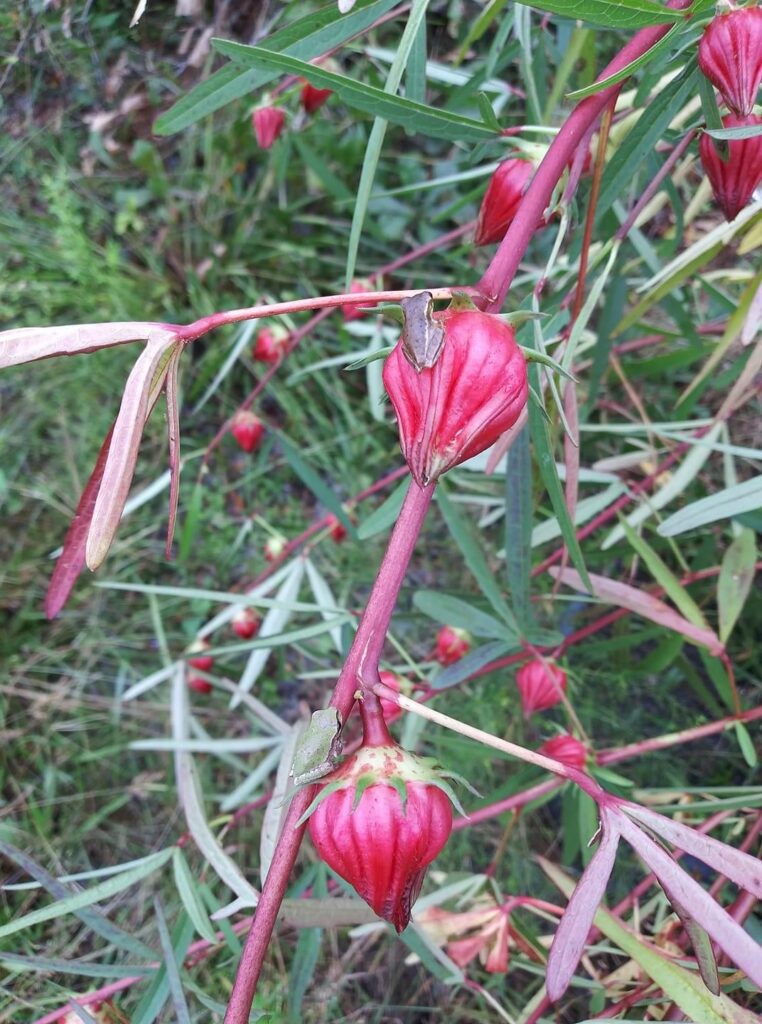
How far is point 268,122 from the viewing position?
1.08 metres

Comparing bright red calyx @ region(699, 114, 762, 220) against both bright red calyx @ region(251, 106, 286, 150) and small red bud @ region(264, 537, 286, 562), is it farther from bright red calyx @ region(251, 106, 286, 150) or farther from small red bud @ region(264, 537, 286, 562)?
small red bud @ region(264, 537, 286, 562)

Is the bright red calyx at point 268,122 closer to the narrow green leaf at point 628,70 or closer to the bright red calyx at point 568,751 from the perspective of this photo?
the narrow green leaf at point 628,70

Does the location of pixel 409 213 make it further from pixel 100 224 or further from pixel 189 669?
pixel 189 669

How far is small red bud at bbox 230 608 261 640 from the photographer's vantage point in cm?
122

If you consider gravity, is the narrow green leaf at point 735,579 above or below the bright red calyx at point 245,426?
above

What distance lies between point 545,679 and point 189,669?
57 cm

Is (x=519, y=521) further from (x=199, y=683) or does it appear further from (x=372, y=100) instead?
(x=199, y=683)

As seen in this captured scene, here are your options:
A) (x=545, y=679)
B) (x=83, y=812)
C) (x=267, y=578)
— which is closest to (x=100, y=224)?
(x=267, y=578)

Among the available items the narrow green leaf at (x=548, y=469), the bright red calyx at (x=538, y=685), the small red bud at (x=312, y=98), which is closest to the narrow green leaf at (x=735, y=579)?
the bright red calyx at (x=538, y=685)

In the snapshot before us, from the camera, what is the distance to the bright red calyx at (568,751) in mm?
819

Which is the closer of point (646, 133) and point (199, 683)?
point (646, 133)

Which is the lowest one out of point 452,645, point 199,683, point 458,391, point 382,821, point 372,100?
point 199,683

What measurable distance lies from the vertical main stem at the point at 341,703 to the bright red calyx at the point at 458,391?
2 centimetres

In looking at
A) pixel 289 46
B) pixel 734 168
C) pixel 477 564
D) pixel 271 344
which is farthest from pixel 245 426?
pixel 734 168
